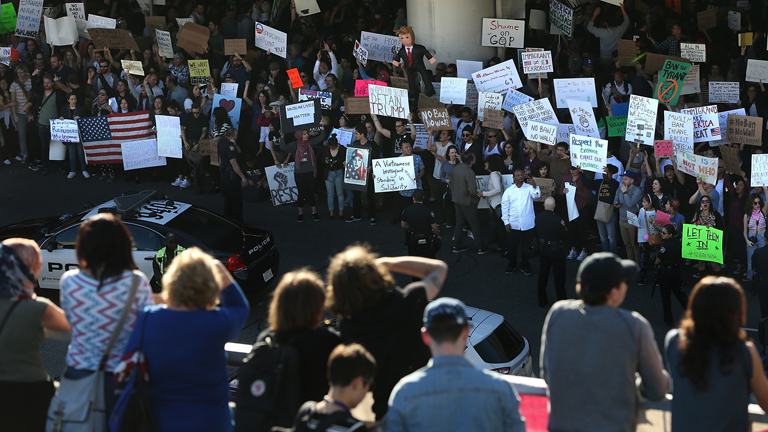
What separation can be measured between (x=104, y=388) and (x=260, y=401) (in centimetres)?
78

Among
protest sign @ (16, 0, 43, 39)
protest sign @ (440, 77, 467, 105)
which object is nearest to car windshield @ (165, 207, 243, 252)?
protest sign @ (440, 77, 467, 105)

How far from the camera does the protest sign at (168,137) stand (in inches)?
683

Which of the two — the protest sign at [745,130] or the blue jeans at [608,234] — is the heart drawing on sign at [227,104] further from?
the protest sign at [745,130]

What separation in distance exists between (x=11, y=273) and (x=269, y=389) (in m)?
1.40

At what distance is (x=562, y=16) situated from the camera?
1652 cm

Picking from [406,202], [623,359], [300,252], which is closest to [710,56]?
[406,202]

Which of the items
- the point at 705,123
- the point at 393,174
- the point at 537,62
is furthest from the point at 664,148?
the point at 393,174

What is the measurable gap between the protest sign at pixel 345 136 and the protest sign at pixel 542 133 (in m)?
3.44

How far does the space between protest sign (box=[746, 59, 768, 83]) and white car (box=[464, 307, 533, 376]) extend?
7.84 meters

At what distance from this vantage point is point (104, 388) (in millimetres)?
3750

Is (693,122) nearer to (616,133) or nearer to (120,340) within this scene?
(616,133)

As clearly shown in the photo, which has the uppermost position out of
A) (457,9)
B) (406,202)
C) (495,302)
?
(457,9)

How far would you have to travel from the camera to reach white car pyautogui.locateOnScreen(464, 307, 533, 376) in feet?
25.5

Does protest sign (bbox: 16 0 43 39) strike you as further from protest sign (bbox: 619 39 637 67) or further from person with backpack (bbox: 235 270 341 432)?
person with backpack (bbox: 235 270 341 432)
